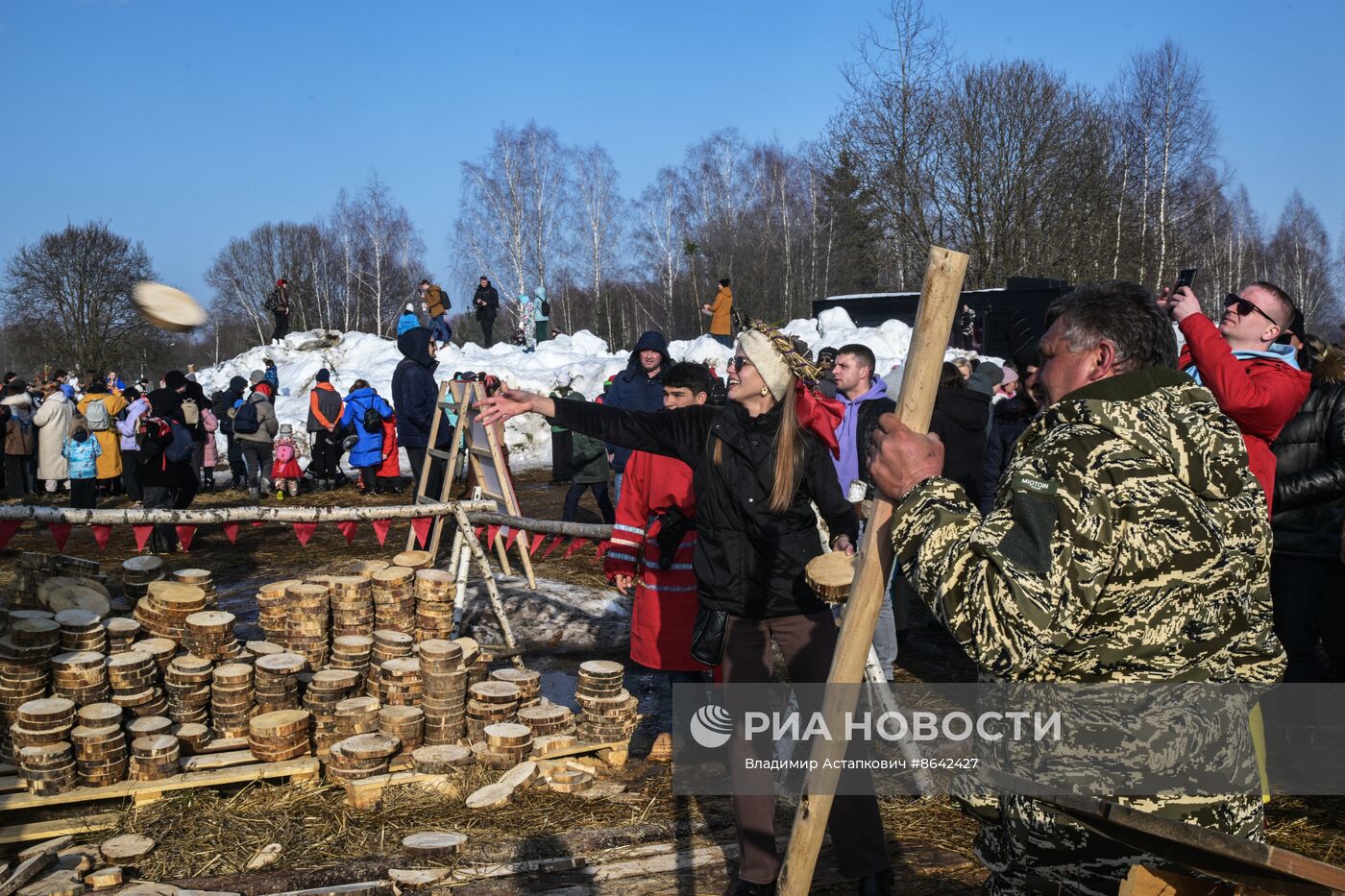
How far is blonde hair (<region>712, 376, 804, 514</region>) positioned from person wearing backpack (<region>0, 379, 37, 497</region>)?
15.9m

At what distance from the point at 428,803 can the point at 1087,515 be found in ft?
12.9

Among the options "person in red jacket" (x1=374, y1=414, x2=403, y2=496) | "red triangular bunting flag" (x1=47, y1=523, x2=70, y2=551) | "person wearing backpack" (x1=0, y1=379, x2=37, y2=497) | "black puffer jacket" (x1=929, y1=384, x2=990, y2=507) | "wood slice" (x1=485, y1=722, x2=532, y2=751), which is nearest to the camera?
"wood slice" (x1=485, y1=722, x2=532, y2=751)

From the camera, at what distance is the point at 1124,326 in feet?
7.09

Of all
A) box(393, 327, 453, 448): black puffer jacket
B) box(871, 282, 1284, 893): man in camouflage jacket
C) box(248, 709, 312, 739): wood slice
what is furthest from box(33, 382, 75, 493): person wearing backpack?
box(871, 282, 1284, 893): man in camouflage jacket

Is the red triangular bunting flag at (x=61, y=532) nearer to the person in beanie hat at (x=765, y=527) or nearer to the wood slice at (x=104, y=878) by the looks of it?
the wood slice at (x=104, y=878)

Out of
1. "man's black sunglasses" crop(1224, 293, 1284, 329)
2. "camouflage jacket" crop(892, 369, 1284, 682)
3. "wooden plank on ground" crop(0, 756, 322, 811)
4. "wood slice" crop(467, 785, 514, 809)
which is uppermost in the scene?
"man's black sunglasses" crop(1224, 293, 1284, 329)

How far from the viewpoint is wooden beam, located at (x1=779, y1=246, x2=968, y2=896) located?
2021 millimetres

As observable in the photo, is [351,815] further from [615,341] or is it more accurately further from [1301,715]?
[615,341]

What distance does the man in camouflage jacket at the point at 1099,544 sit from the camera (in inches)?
75.5

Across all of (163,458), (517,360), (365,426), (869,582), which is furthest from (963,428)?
(517,360)

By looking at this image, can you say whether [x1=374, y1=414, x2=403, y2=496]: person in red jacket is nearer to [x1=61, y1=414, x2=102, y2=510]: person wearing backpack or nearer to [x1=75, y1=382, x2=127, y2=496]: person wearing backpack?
[x1=75, y1=382, x2=127, y2=496]: person wearing backpack

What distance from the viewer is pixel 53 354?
40812 millimetres

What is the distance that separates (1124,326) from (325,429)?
15.9 metres

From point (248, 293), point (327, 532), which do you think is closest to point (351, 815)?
point (327, 532)
